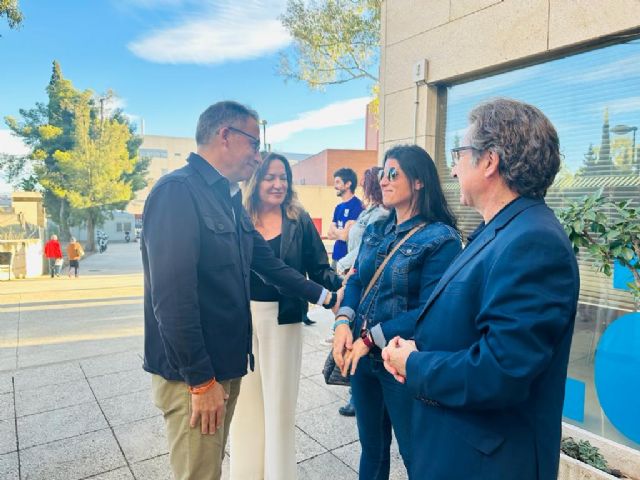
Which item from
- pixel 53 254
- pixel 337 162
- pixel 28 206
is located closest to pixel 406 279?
pixel 53 254

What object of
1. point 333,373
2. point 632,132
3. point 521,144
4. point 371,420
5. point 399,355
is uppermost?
point 632,132

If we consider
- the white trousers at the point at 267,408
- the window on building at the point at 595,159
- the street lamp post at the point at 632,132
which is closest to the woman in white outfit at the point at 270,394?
the white trousers at the point at 267,408

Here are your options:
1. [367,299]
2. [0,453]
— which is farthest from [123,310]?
[367,299]

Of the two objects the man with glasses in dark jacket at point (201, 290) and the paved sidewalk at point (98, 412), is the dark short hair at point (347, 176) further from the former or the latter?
the man with glasses in dark jacket at point (201, 290)

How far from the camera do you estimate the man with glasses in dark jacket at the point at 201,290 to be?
1.80m

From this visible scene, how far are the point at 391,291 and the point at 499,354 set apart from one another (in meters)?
0.99

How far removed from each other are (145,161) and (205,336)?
34993 mm

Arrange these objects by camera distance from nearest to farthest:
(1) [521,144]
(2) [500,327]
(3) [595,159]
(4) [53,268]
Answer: (2) [500,327], (1) [521,144], (3) [595,159], (4) [53,268]

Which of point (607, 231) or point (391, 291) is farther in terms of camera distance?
point (607, 231)

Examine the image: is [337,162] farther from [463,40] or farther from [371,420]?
[371,420]

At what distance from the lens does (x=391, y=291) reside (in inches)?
85.4

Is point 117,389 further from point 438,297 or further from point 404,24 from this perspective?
point 404,24

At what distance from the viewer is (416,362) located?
141 cm

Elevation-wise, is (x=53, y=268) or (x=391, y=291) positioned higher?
(x=391, y=291)
